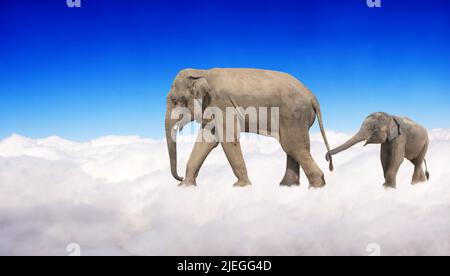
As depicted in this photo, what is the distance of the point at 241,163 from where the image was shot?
28.7 ft

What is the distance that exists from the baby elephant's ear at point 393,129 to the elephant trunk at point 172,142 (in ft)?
12.1

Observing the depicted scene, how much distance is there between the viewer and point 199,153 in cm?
895

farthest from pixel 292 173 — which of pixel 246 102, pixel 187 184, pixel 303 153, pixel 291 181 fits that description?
pixel 187 184

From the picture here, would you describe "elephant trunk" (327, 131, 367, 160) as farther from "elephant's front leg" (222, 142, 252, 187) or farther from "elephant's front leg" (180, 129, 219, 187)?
"elephant's front leg" (180, 129, 219, 187)

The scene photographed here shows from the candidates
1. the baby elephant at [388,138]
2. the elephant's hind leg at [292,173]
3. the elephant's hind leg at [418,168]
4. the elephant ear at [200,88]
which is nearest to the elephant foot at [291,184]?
the elephant's hind leg at [292,173]

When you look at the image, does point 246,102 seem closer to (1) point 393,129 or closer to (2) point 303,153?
(2) point 303,153

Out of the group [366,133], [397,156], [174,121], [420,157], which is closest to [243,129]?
[174,121]

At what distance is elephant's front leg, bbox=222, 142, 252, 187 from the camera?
869 cm

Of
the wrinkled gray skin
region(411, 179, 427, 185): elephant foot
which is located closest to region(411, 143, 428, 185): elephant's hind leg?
region(411, 179, 427, 185): elephant foot

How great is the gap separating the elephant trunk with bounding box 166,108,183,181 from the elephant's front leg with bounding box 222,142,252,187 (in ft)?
3.19

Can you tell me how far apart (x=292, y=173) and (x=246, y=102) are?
1.64 metres

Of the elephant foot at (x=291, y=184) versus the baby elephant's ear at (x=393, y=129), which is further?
the elephant foot at (x=291, y=184)

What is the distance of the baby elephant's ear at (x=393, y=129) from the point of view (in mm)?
9039

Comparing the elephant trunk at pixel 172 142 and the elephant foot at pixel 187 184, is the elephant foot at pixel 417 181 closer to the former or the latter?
the elephant foot at pixel 187 184
